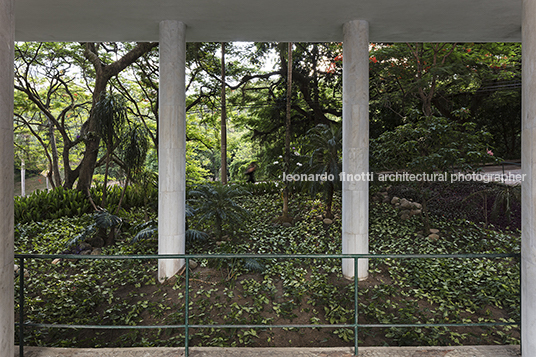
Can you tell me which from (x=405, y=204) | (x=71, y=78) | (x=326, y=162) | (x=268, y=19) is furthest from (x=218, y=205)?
(x=71, y=78)

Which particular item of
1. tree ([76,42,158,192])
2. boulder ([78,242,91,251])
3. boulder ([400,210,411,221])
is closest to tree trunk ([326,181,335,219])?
boulder ([400,210,411,221])

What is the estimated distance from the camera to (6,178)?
6.75 ft

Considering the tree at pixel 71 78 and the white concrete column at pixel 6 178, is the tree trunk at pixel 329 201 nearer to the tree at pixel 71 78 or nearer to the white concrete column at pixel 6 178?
the white concrete column at pixel 6 178

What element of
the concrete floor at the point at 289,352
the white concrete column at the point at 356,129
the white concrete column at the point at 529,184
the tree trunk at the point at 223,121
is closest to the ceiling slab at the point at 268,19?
the white concrete column at the point at 356,129

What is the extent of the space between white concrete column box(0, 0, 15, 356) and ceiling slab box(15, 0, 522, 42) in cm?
277

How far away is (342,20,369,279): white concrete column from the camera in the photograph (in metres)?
4.85

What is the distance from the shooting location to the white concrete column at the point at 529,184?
7.34 ft

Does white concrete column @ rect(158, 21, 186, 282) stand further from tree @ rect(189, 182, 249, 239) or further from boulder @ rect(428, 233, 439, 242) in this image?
boulder @ rect(428, 233, 439, 242)

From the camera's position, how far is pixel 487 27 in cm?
522

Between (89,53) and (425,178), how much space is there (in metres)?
8.80

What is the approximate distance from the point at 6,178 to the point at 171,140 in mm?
2892

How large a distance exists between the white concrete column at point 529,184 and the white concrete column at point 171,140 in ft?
13.5

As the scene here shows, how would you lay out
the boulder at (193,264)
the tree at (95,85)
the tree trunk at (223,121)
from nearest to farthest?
the boulder at (193,264) < the tree at (95,85) < the tree trunk at (223,121)

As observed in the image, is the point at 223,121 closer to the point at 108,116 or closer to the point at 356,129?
the point at 108,116
